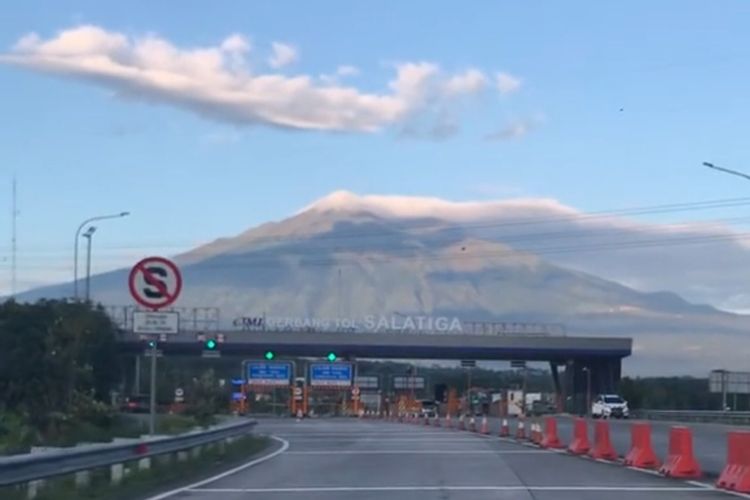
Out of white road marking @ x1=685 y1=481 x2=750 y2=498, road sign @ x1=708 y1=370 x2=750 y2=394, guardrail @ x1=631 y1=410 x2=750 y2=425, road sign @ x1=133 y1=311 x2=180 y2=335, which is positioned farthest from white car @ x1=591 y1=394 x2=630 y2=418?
road sign @ x1=133 y1=311 x2=180 y2=335

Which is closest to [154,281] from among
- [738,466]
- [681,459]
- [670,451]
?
[738,466]

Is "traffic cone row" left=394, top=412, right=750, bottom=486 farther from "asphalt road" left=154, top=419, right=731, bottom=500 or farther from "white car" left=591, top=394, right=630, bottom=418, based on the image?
"white car" left=591, top=394, right=630, bottom=418

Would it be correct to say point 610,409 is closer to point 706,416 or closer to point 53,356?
point 706,416

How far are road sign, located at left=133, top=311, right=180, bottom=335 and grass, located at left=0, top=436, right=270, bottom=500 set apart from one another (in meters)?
2.25

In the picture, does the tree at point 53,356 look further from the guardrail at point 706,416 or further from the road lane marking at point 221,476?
the guardrail at point 706,416

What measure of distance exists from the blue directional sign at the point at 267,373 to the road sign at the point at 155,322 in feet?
245

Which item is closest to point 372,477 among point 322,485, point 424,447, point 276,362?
point 322,485

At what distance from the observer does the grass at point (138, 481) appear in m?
21.4

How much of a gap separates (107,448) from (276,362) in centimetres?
7777

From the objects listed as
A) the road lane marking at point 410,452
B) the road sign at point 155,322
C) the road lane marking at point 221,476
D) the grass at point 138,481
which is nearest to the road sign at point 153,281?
the road sign at point 155,322

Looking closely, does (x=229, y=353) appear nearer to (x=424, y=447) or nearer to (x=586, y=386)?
(x=586, y=386)

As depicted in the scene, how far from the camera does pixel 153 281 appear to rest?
79.6 ft

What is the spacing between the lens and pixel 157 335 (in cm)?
2466

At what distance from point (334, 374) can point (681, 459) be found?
7813 centimetres
